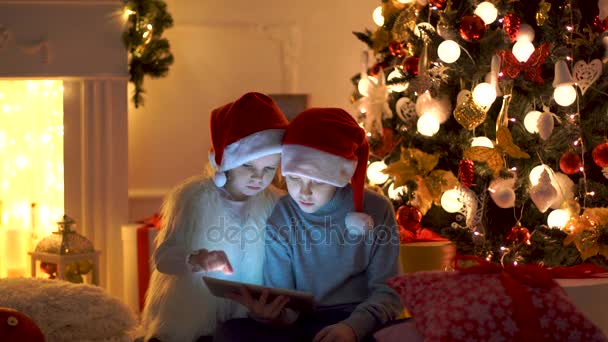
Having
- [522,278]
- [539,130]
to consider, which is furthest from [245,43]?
[522,278]

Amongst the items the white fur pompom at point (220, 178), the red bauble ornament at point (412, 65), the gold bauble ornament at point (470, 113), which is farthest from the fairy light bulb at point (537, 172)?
the white fur pompom at point (220, 178)

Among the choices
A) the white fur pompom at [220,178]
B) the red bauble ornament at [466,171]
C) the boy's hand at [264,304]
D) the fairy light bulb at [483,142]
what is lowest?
the boy's hand at [264,304]

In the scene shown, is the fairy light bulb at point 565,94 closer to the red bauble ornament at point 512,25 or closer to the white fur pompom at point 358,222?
the red bauble ornament at point 512,25

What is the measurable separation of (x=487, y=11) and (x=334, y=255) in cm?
123

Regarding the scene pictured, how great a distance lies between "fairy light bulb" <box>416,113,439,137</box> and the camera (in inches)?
119

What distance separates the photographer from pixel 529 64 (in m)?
2.87

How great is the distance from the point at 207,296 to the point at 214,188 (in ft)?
0.98

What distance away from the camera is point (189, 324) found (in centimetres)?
219

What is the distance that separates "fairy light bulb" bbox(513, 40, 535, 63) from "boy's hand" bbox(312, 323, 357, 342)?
135 cm

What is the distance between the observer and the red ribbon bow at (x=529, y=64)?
2.85 m

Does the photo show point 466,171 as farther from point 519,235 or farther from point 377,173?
point 377,173

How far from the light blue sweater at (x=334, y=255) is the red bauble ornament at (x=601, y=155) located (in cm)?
97

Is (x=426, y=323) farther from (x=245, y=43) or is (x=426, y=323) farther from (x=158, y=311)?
(x=245, y=43)

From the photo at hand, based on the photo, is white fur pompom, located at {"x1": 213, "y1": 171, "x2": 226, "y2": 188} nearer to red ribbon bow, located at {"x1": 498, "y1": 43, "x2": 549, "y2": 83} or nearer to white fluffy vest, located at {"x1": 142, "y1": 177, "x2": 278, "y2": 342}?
white fluffy vest, located at {"x1": 142, "y1": 177, "x2": 278, "y2": 342}
